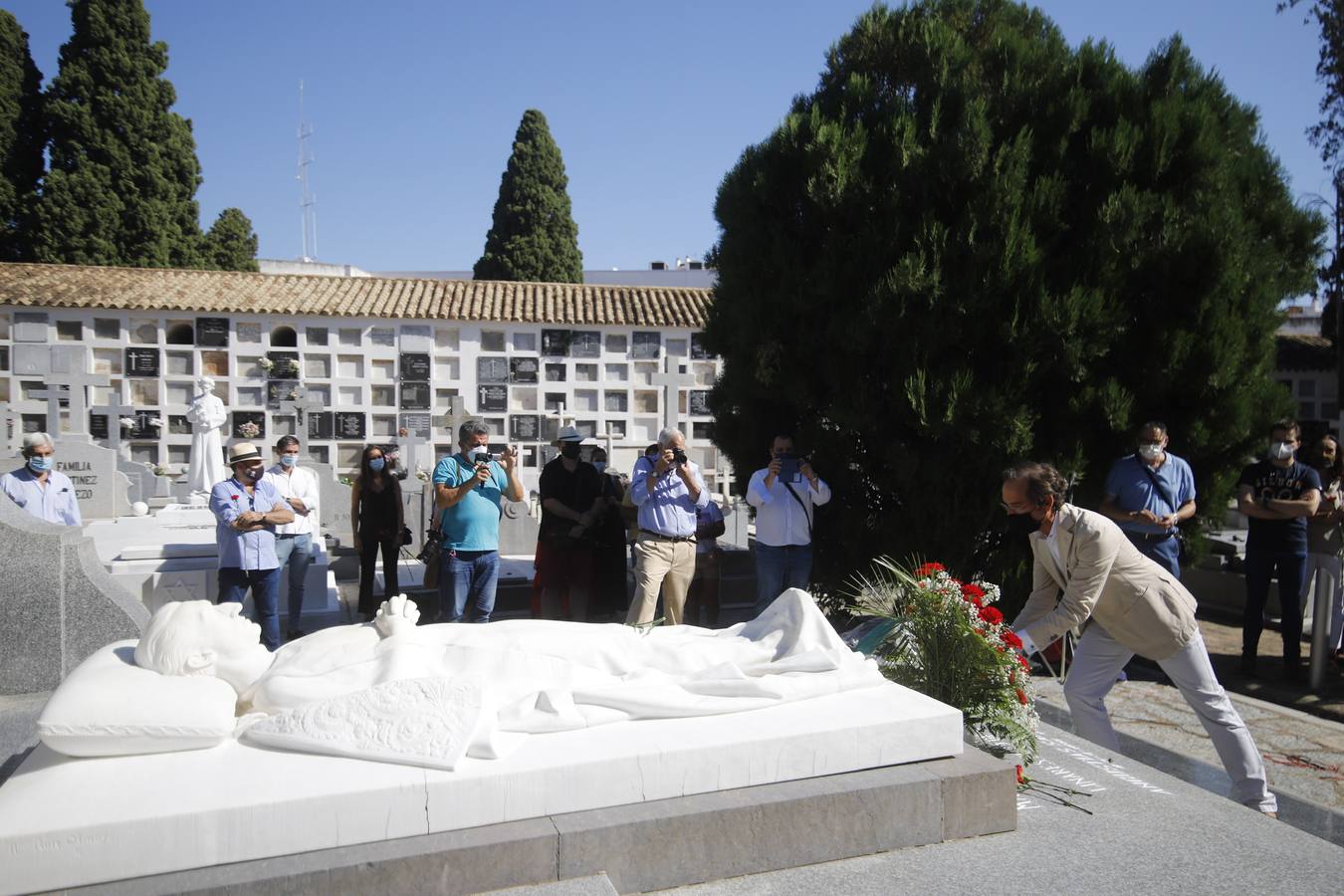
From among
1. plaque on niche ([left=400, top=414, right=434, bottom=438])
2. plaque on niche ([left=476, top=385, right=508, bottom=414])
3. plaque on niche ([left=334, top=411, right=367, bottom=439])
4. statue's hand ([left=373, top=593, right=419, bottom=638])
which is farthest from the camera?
plaque on niche ([left=476, top=385, right=508, bottom=414])

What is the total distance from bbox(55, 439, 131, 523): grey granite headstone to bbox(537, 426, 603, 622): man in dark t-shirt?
878 cm

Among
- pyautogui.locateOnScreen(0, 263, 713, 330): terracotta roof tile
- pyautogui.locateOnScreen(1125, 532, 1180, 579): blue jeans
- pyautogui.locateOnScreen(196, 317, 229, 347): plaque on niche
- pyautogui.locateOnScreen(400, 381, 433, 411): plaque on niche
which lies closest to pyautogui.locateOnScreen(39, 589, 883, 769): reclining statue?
pyautogui.locateOnScreen(1125, 532, 1180, 579): blue jeans

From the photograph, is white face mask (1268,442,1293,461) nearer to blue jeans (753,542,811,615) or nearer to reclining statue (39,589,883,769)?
blue jeans (753,542,811,615)

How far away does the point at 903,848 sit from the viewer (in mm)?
2764

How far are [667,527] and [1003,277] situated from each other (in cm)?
239

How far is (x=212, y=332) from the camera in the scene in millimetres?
16219

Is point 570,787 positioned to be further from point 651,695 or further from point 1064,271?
point 1064,271

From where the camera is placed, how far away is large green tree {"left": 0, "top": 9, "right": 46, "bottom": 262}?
21.8m

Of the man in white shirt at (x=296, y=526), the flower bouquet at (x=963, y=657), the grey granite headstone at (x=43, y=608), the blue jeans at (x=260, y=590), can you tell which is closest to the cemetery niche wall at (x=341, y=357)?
the man in white shirt at (x=296, y=526)

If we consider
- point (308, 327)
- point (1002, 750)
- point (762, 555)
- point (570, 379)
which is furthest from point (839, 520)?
point (308, 327)

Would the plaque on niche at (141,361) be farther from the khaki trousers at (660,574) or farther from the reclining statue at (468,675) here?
the reclining statue at (468,675)

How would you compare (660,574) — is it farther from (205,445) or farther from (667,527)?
(205,445)

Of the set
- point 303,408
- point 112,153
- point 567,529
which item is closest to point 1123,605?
point 567,529

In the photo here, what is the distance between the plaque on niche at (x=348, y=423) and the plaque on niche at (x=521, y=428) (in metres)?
2.61
